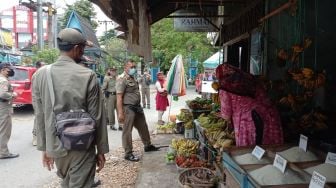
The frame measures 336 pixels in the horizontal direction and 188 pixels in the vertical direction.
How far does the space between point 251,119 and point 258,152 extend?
26.6 inches

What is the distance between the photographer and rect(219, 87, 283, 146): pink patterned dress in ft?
13.3

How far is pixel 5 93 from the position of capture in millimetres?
7969

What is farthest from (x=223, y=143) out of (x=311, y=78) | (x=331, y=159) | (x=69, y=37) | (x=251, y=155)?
(x=69, y=37)

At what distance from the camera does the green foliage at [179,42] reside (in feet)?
102

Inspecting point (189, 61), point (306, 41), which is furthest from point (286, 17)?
point (189, 61)

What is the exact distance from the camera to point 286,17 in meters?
5.69

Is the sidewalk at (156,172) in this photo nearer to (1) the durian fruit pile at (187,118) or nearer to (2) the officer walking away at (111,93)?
(1) the durian fruit pile at (187,118)

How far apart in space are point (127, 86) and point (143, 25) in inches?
95.6

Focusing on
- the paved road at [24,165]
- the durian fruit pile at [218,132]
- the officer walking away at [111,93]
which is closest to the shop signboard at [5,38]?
the paved road at [24,165]

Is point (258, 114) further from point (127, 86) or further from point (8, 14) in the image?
point (8, 14)

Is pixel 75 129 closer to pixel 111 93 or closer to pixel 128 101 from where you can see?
pixel 128 101

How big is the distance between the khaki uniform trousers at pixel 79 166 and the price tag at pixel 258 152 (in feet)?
4.95

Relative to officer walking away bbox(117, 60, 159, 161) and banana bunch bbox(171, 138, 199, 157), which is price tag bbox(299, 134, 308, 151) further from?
officer walking away bbox(117, 60, 159, 161)

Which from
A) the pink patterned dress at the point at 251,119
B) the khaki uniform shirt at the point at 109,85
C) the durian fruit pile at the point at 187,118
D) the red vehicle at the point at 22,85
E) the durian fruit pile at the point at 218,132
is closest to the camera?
the pink patterned dress at the point at 251,119
